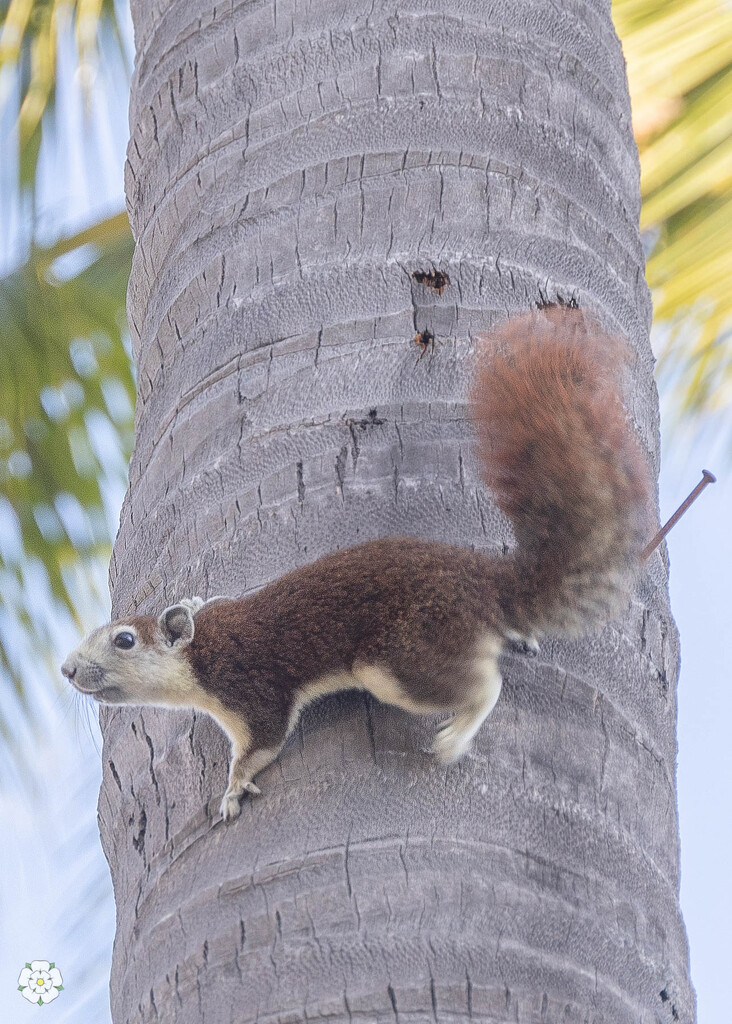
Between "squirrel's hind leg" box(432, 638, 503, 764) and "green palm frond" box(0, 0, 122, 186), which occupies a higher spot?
"green palm frond" box(0, 0, 122, 186)

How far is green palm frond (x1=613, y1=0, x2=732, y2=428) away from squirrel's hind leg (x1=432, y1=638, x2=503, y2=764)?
2769 millimetres

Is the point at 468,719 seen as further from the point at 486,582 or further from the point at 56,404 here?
the point at 56,404

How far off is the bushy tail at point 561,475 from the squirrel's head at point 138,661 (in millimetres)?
405

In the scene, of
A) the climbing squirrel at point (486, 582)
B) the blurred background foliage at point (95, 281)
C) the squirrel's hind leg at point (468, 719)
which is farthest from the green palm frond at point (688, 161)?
the squirrel's hind leg at point (468, 719)

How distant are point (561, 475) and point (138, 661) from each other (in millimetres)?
603

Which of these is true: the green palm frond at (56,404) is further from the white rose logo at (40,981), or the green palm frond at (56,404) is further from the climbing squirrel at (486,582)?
the climbing squirrel at (486,582)

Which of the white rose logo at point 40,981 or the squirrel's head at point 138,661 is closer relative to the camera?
the squirrel's head at point 138,661

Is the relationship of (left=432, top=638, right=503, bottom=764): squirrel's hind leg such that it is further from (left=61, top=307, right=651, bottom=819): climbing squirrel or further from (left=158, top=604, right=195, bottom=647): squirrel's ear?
(left=158, top=604, right=195, bottom=647): squirrel's ear

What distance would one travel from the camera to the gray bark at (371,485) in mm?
1319

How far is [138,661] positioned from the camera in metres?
1.72

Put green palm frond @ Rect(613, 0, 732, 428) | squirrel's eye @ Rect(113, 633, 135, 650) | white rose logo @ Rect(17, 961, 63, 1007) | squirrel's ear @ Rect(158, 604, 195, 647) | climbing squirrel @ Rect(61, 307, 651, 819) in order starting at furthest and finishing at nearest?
green palm frond @ Rect(613, 0, 732, 428)
white rose logo @ Rect(17, 961, 63, 1007)
squirrel's eye @ Rect(113, 633, 135, 650)
squirrel's ear @ Rect(158, 604, 195, 647)
climbing squirrel @ Rect(61, 307, 651, 819)

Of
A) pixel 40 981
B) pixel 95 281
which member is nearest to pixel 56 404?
pixel 95 281

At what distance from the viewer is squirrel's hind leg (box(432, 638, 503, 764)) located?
1.41 meters

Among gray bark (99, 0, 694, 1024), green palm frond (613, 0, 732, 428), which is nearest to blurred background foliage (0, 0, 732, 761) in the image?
green palm frond (613, 0, 732, 428)
